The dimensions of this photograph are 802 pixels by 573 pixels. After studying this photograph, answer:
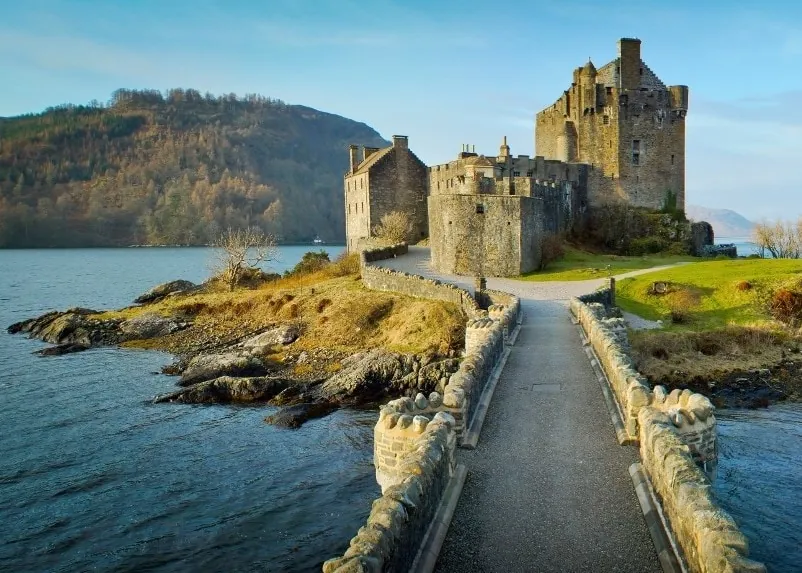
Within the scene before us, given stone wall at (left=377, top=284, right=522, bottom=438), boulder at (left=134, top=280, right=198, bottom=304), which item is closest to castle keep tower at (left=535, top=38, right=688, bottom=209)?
boulder at (left=134, top=280, right=198, bottom=304)

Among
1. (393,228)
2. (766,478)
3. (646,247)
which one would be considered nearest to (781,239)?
(646,247)

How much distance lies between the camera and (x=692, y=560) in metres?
7.62

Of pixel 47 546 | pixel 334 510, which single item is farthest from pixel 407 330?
pixel 47 546

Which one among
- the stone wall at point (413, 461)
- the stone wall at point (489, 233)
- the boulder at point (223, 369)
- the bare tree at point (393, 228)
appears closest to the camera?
the stone wall at point (413, 461)

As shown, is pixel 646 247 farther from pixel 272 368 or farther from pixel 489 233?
pixel 272 368

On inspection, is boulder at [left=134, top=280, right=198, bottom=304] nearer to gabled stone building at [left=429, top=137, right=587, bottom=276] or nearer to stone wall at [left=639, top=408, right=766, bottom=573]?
gabled stone building at [left=429, top=137, right=587, bottom=276]

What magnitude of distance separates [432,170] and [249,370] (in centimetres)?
3191

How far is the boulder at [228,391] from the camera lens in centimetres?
2647

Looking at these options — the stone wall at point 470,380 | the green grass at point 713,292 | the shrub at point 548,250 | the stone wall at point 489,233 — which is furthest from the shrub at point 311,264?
the stone wall at point 470,380

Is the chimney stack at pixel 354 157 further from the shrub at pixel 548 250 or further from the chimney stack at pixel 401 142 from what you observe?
the shrub at pixel 548 250

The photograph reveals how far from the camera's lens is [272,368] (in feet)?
100

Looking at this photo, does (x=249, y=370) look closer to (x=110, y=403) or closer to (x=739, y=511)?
(x=110, y=403)

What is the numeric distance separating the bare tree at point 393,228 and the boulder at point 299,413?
29803mm

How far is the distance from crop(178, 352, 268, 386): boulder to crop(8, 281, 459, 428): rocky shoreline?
0.14 ft
